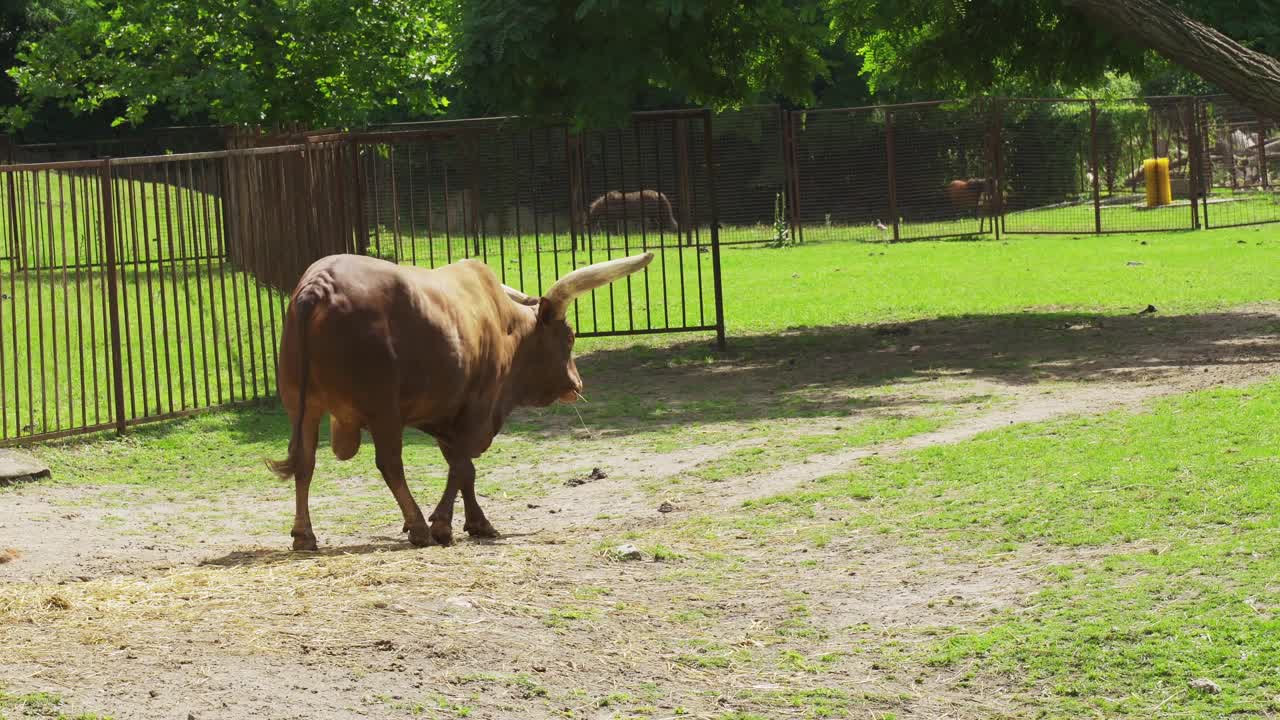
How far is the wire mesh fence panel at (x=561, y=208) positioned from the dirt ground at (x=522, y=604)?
4.01 metres

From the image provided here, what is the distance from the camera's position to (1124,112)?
3547 centimetres

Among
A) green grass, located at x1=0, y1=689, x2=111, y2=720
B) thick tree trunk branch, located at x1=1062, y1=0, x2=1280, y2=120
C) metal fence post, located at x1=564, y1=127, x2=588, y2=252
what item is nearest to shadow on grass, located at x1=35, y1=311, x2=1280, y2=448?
metal fence post, located at x1=564, y1=127, x2=588, y2=252

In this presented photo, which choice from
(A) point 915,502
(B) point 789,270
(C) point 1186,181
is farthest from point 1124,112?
(A) point 915,502

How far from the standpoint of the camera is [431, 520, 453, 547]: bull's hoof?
8.36m

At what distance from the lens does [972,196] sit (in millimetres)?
33281

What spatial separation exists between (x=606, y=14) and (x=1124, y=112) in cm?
2355

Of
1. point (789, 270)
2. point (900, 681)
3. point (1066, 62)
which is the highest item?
point (1066, 62)

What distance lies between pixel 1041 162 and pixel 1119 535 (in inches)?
1061

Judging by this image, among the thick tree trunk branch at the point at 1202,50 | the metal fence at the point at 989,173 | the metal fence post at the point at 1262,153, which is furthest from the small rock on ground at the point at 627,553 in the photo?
the metal fence post at the point at 1262,153

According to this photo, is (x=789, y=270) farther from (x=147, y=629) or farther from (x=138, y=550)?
(x=147, y=629)

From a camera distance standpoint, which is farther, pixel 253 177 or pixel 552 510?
pixel 253 177

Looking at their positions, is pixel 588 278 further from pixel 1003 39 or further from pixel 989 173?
pixel 989 173

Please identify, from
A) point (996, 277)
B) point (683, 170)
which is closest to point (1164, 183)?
point (996, 277)

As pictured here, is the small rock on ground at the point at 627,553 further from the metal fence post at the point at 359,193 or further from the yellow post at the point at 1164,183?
the yellow post at the point at 1164,183
